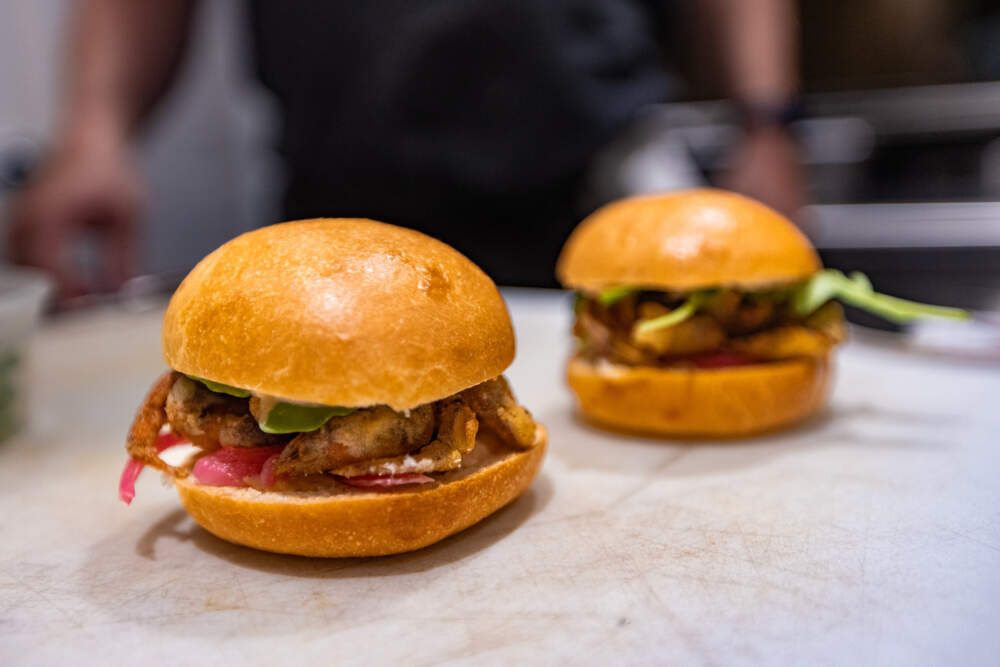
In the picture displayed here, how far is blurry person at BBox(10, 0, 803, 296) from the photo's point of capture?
3.89 meters

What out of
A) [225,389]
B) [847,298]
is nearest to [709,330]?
[847,298]

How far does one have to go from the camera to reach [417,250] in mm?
1895

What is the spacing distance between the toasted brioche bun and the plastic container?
107 centimetres

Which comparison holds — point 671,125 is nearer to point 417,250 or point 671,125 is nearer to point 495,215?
point 495,215

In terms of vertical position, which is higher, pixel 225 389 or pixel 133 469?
pixel 225 389

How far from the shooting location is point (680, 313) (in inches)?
95.4

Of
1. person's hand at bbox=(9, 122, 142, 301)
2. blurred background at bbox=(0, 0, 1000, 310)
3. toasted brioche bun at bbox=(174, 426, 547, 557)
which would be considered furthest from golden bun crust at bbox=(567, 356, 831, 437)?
person's hand at bbox=(9, 122, 142, 301)

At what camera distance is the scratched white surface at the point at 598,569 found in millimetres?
1468

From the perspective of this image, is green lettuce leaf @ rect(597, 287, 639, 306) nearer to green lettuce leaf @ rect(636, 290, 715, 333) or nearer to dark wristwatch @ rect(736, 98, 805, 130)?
green lettuce leaf @ rect(636, 290, 715, 333)

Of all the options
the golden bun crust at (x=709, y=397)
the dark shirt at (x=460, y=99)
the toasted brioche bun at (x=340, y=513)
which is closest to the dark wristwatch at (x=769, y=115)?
the dark shirt at (x=460, y=99)

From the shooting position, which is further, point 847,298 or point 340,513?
point 847,298

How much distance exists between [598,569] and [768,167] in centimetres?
309

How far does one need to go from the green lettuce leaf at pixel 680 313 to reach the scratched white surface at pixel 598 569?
0.37 meters

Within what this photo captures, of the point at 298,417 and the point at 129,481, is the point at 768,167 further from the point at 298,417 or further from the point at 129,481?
the point at 129,481
